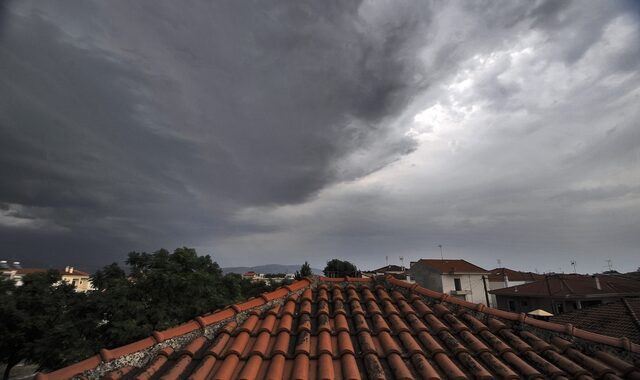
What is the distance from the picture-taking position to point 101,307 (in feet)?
57.0

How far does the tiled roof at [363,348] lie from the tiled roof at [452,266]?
45.4m

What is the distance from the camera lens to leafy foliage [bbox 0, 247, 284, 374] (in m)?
16.4

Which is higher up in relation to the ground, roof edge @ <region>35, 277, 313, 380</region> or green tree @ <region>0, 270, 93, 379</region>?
roof edge @ <region>35, 277, 313, 380</region>

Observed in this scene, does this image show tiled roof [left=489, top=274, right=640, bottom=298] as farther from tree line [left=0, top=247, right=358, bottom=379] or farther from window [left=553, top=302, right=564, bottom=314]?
tree line [left=0, top=247, right=358, bottom=379]

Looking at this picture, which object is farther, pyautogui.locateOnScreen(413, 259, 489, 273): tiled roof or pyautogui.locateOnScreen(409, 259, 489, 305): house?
pyautogui.locateOnScreen(413, 259, 489, 273): tiled roof

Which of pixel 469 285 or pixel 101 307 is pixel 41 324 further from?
pixel 469 285

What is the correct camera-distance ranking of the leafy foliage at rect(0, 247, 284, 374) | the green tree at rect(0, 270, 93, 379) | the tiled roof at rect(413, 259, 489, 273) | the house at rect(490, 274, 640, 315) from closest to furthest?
1. the green tree at rect(0, 270, 93, 379)
2. the leafy foliage at rect(0, 247, 284, 374)
3. the house at rect(490, 274, 640, 315)
4. the tiled roof at rect(413, 259, 489, 273)

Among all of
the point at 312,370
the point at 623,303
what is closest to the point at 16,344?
the point at 312,370

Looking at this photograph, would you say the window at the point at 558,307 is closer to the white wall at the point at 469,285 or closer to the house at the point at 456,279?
the house at the point at 456,279

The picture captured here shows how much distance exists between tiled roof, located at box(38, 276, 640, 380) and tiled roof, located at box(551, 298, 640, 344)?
14.4m

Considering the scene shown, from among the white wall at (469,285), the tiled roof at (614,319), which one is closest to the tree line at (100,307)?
the tiled roof at (614,319)

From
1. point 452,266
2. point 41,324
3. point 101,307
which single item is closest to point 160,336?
point 101,307

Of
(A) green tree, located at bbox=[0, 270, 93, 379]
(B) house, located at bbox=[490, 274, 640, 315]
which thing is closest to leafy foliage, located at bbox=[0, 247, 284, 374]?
(A) green tree, located at bbox=[0, 270, 93, 379]

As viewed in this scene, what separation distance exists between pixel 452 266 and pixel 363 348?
50859 millimetres
